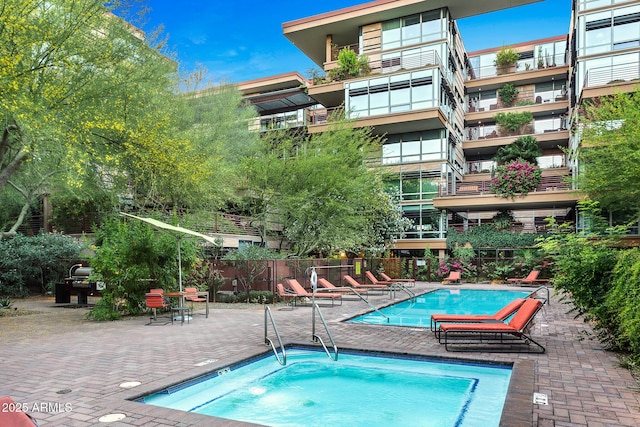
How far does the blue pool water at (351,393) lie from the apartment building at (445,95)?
67.1ft

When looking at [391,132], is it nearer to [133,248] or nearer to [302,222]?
[302,222]

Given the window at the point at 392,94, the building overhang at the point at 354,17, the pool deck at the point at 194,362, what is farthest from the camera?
the building overhang at the point at 354,17

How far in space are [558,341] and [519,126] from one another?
30784mm

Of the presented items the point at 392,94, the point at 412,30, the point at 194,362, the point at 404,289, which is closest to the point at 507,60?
the point at 412,30

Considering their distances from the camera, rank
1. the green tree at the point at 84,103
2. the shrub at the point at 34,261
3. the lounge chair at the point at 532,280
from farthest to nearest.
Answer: the lounge chair at the point at 532,280
the shrub at the point at 34,261
the green tree at the point at 84,103

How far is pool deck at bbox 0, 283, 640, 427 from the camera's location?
14.8 feet

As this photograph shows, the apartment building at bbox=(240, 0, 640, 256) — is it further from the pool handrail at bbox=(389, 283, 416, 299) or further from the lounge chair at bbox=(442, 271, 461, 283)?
the pool handrail at bbox=(389, 283, 416, 299)

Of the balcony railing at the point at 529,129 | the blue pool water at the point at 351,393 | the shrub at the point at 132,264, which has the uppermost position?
the balcony railing at the point at 529,129

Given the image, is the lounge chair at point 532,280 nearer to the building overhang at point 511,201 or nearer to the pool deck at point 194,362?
the building overhang at point 511,201

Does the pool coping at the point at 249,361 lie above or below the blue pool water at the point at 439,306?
above

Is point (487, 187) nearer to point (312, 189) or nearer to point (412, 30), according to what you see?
point (412, 30)

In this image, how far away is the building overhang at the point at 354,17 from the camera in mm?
30609

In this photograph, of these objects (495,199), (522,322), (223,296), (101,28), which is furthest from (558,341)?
(495,199)

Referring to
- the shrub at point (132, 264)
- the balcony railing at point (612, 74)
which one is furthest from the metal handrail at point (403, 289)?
the balcony railing at point (612, 74)
